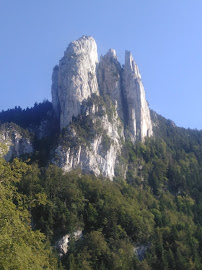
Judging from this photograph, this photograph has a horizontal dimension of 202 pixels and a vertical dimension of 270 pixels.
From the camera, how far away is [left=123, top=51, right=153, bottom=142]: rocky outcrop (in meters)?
102

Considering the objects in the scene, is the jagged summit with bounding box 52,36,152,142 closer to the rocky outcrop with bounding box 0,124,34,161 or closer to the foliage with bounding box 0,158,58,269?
the rocky outcrop with bounding box 0,124,34,161

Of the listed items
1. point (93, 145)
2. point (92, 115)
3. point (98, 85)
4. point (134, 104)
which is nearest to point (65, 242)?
point (93, 145)

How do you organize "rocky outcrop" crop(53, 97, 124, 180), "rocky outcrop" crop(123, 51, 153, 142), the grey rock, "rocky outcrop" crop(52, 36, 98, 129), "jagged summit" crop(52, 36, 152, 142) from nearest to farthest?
1. the grey rock
2. "rocky outcrop" crop(53, 97, 124, 180)
3. "rocky outcrop" crop(52, 36, 98, 129)
4. "jagged summit" crop(52, 36, 152, 142)
5. "rocky outcrop" crop(123, 51, 153, 142)

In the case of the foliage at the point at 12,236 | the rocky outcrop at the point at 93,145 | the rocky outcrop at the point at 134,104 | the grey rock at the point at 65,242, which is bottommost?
the grey rock at the point at 65,242

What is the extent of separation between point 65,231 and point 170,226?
67.6 ft

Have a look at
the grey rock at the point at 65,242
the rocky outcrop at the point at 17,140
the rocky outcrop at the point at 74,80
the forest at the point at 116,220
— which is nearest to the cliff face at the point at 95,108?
Answer: the rocky outcrop at the point at 74,80

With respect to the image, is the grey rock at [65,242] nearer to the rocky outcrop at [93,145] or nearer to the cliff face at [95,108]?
the rocky outcrop at [93,145]

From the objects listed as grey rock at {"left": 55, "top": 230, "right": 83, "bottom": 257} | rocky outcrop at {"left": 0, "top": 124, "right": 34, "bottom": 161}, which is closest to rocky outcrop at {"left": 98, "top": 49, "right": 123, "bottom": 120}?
rocky outcrop at {"left": 0, "top": 124, "right": 34, "bottom": 161}

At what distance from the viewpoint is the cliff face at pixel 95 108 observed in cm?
7750

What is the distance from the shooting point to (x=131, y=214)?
56406 mm

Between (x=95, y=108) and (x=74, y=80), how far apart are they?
1261 centimetres

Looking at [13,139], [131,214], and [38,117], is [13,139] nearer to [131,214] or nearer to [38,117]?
[38,117]

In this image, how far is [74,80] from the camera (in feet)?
312

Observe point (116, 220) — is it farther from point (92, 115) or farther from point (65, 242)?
point (92, 115)
